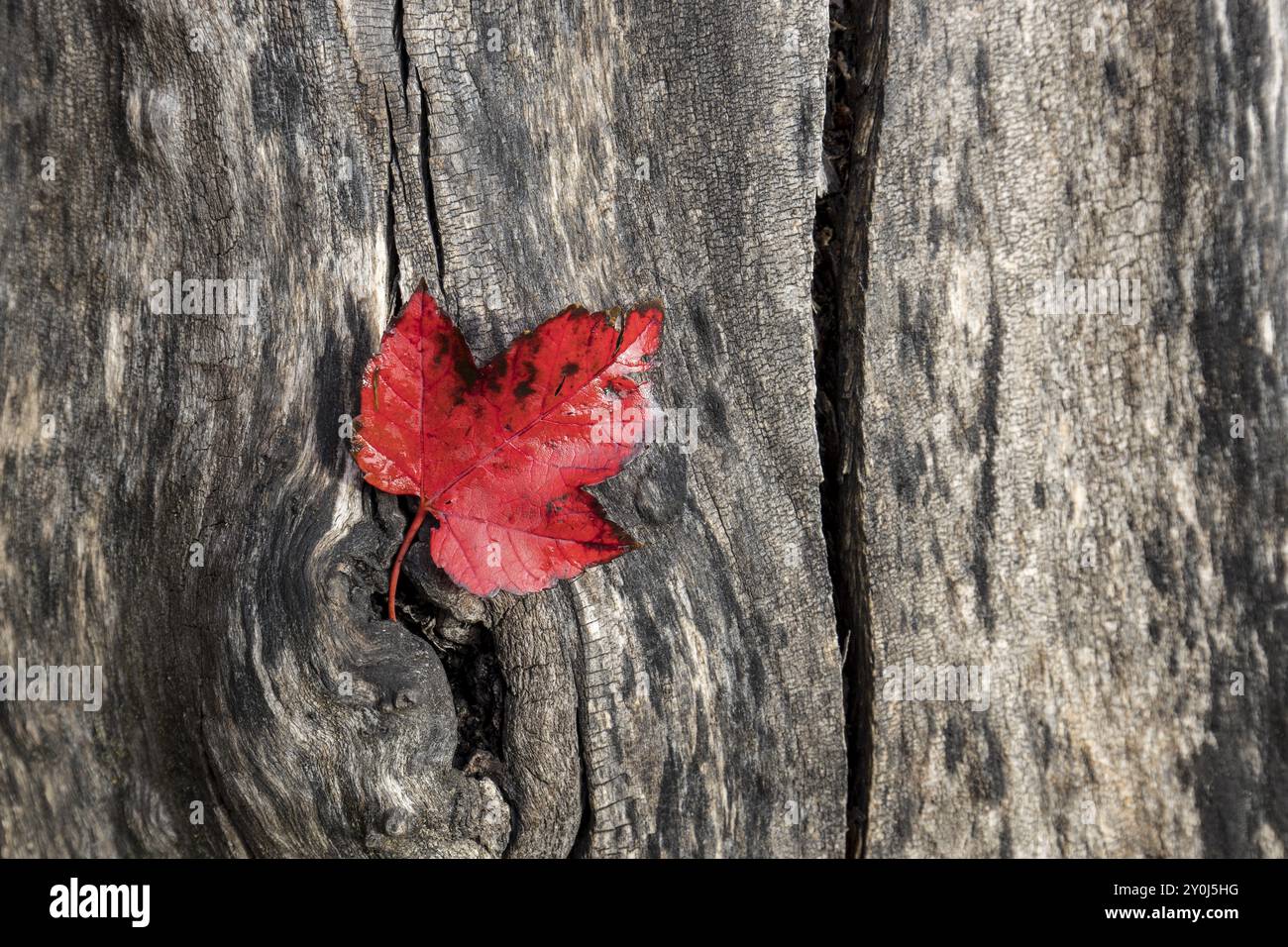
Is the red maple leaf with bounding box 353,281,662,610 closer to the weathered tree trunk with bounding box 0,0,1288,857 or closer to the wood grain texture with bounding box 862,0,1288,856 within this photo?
the weathered tree trunk with bounding box 0,0,1288,857

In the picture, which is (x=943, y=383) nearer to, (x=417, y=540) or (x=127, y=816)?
(x=417, y=540)

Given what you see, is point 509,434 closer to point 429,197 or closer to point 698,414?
point 698,414

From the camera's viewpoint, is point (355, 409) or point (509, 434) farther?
point (355, 409)

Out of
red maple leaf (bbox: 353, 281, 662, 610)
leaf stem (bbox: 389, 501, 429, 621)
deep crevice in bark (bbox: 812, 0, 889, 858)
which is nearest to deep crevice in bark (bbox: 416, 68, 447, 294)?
red maple leaf (bbox: 353, 281, 662, 610)

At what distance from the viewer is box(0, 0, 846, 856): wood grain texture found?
1.82 m

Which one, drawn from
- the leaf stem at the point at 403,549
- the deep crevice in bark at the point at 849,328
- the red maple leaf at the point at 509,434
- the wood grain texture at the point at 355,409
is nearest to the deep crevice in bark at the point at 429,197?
the wood grain texture at the point at 355,409

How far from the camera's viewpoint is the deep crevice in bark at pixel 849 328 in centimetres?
192

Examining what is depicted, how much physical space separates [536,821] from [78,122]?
1.82m

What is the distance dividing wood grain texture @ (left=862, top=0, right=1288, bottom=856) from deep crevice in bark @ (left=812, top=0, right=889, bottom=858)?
29 mm

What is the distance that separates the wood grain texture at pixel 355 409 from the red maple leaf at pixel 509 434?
5.6 inches

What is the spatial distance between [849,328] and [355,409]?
3.56 feet

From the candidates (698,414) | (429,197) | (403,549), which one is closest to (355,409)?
(403,549)

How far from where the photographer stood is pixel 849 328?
194 centimetres
